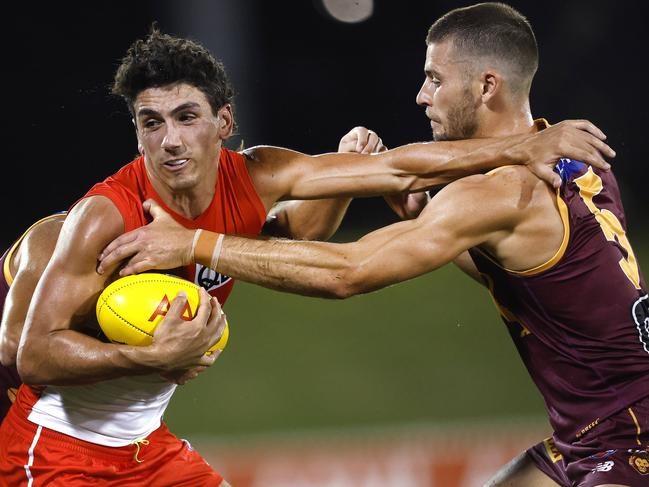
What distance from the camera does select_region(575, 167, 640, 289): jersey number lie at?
4.32 meters

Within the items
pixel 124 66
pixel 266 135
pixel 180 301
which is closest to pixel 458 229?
pixel 180 301

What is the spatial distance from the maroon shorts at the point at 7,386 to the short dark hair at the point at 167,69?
4.46 feet

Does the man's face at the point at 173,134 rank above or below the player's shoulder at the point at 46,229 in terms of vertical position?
Result: above

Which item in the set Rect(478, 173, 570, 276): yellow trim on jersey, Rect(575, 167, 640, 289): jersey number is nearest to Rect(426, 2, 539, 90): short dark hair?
Rect(575, 167, 640, 289): jersey number

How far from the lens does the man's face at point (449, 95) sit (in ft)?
15.6

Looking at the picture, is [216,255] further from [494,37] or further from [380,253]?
[494,37]

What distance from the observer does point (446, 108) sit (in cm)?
482

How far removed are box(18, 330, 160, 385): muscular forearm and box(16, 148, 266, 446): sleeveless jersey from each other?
377 mm

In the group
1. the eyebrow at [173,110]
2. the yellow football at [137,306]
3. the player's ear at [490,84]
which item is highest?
the player's ear at [490,84]

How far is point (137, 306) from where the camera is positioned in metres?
3.96

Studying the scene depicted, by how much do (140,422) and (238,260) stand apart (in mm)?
986

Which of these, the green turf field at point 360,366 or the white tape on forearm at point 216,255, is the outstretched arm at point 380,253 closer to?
the white tape on forearm at point 216,255

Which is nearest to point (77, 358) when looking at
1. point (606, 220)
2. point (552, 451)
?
point (552, 451)

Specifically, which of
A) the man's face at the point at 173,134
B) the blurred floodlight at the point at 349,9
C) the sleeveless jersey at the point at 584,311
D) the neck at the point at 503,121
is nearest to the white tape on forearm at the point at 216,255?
the man's face at the point at 173,134
